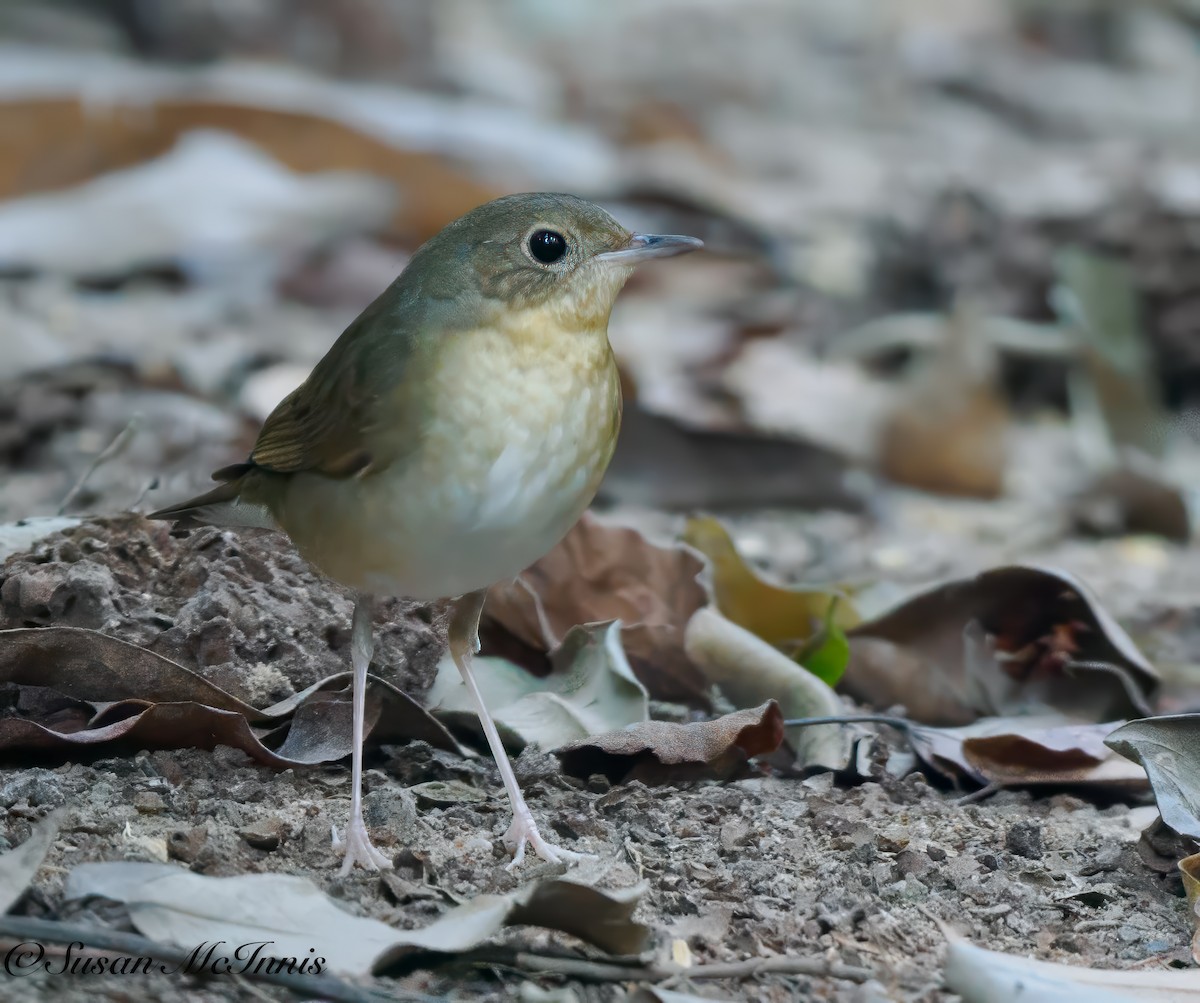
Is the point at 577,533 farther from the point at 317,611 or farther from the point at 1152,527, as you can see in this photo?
the point at 1152,527

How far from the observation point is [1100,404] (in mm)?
7371

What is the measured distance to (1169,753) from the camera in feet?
11.7

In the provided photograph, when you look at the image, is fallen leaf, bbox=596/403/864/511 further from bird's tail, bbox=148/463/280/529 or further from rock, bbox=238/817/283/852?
rock, bbox=238/817/283/852

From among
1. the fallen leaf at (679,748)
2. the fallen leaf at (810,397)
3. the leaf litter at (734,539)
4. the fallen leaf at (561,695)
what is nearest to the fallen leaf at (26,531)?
the leaf litter at (734,539)

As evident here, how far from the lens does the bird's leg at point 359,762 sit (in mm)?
3223

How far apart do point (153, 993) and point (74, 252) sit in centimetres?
593

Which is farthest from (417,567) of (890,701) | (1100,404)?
(1100,404)

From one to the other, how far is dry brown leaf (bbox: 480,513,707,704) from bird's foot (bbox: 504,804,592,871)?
0.90 meters

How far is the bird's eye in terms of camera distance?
348 centimetres

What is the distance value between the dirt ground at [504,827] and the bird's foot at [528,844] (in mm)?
41

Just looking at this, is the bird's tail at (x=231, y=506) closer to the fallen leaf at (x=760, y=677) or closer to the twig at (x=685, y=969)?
the fallen leaf at (x=760, y=677)

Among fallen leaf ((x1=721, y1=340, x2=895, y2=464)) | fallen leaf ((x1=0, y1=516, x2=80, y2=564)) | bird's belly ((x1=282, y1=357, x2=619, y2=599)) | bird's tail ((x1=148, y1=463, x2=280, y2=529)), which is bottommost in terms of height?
fallen leaf ((x1=721, y1=340, x2=895, y2=464))

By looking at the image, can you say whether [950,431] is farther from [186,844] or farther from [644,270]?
[186,844]

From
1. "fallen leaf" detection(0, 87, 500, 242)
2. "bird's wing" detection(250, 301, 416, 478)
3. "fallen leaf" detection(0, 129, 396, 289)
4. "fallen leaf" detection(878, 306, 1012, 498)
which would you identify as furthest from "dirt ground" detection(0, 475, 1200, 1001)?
"fallen leaf" detection(0, 87, 500, 242)
